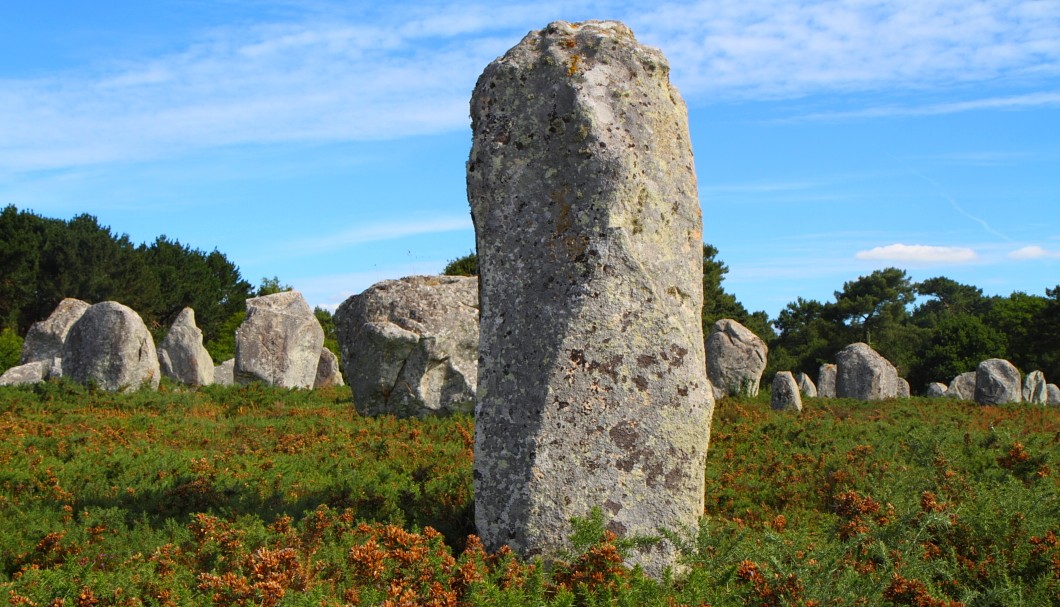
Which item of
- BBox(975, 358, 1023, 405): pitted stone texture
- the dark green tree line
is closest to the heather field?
BBox(975, 358, 1023, 405): pitted stone texture

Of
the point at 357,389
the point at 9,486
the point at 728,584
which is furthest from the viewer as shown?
the point at 357,389

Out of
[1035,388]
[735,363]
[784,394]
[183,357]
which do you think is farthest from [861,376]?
[183,357]

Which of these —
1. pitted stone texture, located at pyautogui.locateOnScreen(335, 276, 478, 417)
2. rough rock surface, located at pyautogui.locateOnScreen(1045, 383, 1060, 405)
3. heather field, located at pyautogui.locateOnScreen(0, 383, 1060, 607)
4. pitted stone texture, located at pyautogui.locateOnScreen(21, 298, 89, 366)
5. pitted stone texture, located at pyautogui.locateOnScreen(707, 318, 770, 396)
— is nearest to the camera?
heather field, located at pyautogui.locateOnScreen(0, 383, 1060, 607)

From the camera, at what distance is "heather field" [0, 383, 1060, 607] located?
5.34 m

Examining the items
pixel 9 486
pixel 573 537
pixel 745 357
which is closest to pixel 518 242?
pixel 573 537

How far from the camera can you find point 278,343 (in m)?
27.5

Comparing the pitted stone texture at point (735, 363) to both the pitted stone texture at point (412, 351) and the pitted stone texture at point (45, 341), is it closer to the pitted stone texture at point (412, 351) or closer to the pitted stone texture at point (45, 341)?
the pitted stone texture at point (412, 351)

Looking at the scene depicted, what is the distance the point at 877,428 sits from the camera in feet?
48.0

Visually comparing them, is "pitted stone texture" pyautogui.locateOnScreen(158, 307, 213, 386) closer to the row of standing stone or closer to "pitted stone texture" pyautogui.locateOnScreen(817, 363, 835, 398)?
the row of standing stone

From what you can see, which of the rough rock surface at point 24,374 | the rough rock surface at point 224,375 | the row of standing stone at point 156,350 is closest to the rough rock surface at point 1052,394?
the row of standing stone at point 156,350

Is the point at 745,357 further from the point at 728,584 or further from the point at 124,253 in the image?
the point at 124,253

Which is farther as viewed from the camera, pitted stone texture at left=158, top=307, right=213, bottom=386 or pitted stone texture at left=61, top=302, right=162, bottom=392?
pitted stone texture at left=158, top=307, right=213, bottom=386

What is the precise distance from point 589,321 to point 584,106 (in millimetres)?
1672

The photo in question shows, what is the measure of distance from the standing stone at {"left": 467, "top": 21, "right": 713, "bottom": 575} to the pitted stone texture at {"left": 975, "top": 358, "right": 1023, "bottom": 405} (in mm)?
28749
